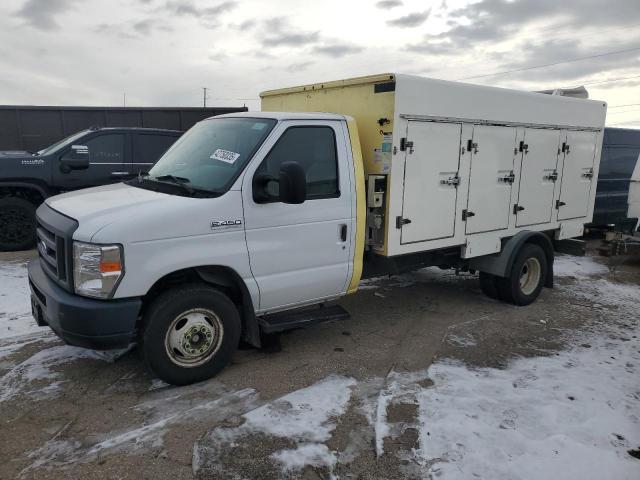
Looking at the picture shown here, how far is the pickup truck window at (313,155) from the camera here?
14.2 feet

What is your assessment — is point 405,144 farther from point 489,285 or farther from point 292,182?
point 489,285

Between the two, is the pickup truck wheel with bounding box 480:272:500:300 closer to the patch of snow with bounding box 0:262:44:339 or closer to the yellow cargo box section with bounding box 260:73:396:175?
the yellow cargo box section with bounding box 260:73:396:175

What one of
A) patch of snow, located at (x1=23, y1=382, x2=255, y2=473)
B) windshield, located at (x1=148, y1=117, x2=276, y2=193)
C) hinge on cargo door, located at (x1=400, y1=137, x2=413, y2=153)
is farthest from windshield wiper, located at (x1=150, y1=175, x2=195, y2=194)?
hinge on cargo door, located at (x1=400, y1=137, x2=413, y2=153)

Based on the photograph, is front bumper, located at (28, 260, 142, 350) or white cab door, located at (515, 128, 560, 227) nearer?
front bumper, located at (28, 260, 142, 350)

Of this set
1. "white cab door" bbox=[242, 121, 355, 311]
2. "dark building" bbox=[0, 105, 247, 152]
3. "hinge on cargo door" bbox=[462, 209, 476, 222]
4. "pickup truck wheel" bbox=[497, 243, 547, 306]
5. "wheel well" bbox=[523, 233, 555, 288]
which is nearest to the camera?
"white cab door" bbox=[242, 121, 355, 311]

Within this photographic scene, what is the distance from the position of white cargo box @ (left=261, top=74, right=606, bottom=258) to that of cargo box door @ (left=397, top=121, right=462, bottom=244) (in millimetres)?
10

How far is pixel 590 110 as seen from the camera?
22.4ft

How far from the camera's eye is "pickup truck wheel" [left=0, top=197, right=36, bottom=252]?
8008 mm

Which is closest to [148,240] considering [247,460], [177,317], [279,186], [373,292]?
[177,317]

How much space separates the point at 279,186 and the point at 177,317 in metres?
1.28

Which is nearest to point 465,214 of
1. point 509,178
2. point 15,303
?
point 509,178

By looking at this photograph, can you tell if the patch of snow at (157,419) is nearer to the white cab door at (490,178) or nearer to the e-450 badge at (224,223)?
the e-450 badge at (224,223)

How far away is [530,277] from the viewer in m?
6.74

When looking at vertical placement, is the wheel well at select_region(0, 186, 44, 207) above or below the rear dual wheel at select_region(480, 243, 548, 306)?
above
